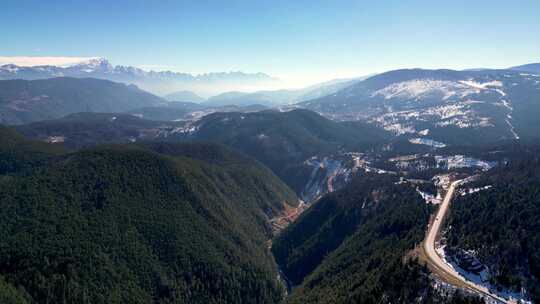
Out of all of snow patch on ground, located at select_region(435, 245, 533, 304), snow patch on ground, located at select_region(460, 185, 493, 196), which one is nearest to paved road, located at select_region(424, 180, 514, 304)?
snow patch on ground, located at select_region(435, 245, 533, 304)

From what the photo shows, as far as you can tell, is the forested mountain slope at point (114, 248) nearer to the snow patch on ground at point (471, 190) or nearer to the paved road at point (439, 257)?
the paved road at point (439, 257)

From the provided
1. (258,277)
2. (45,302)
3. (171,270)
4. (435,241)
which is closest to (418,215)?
(435,241)

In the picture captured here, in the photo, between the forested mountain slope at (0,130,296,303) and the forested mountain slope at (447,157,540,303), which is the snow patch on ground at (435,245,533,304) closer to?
the forested mountain slope at (447,157,540,303)

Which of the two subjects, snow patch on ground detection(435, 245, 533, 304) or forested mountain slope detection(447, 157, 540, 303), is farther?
forested mountain slope detection(447, 157, 540, 303)

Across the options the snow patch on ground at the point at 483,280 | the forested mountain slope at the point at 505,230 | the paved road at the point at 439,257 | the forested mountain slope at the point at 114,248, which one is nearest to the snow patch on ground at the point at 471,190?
the forested mountain slope at the point at 505,230

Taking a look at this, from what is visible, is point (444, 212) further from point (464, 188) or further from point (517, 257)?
point (517, 257)

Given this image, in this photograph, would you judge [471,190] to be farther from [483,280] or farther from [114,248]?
[114,248]

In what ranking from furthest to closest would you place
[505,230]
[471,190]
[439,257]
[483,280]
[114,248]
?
1. [471,190]
2. [114,248]
3. [505,230]
4. [439,257]
5. [483,280]

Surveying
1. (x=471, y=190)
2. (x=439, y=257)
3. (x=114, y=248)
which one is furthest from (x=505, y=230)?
(x=114, y=248)

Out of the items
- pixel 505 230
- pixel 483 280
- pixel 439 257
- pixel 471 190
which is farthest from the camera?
pixel 471 190
